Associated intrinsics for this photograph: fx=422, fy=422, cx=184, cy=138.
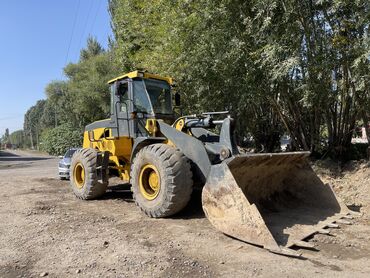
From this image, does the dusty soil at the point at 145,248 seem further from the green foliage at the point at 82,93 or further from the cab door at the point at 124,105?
the green foliage at the point at 82,93

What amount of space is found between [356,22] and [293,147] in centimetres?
504

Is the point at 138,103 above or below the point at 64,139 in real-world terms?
above

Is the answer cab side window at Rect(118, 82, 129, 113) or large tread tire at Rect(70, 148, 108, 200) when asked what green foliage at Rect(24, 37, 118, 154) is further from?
cab side window at Rect(118, 82, 129, 113)

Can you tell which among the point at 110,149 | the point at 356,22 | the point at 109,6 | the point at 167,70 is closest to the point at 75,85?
the point at 109,6

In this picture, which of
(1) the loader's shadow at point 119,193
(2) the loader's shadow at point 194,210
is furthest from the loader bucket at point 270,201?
(1) the loader's shadow at point 119,193

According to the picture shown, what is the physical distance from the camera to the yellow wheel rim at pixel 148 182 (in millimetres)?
7855

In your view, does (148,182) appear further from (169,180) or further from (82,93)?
(82,93)

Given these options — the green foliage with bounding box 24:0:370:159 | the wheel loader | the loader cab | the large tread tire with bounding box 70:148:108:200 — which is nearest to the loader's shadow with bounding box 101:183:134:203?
the large tread tire with bounding box 70:148:108:200

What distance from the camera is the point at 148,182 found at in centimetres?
809

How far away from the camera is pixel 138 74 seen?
8922 millimetres

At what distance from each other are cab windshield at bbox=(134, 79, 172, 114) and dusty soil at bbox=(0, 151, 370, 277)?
2091mm

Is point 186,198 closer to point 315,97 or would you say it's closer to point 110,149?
point 110,149

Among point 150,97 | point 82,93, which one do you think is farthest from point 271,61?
point 82,93

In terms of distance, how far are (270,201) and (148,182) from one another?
233 centimetres
